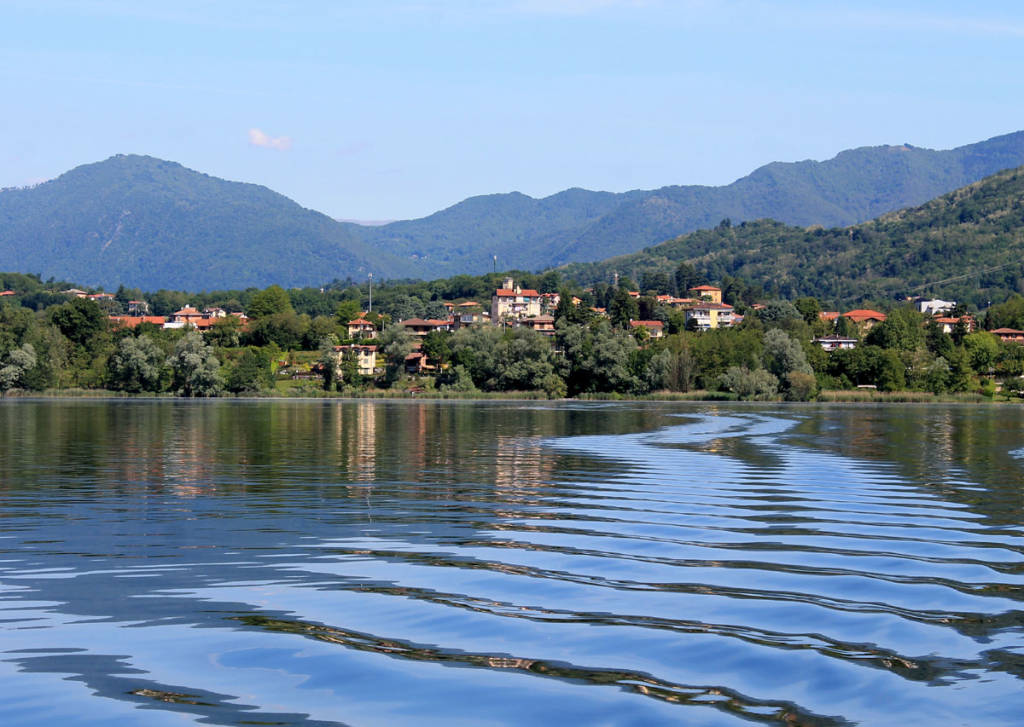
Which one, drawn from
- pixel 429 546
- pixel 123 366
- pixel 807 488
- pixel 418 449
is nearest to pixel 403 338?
pixel 123 366

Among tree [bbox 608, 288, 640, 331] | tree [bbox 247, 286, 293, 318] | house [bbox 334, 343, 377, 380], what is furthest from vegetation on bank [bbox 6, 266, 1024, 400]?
tree [bbox 247, 286, 293, 318]

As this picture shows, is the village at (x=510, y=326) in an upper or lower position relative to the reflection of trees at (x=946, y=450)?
upper

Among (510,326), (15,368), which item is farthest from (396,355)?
(15,368)

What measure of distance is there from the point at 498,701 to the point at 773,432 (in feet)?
150

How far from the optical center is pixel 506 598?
13305 mm

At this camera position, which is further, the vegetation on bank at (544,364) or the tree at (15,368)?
the tree at (15,368)

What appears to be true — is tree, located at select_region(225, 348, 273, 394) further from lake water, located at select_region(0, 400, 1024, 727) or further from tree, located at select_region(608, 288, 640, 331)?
lake water, located at select_region(0, 400, 1024, 727)

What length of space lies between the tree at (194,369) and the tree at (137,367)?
83.1 inches

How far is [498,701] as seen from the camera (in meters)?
9.48

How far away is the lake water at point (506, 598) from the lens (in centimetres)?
954

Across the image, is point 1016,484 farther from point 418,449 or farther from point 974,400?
point 974,400

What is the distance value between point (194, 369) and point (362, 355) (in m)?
28.8

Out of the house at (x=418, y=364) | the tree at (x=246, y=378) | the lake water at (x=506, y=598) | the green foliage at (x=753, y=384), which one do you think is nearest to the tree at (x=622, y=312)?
the house at (x=418, y=364)

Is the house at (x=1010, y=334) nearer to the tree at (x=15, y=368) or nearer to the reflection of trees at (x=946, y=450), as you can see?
the reflection of trees at (x=946, y=450)
